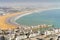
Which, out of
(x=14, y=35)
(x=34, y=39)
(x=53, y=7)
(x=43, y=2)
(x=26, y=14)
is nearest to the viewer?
(x=34, y=39)

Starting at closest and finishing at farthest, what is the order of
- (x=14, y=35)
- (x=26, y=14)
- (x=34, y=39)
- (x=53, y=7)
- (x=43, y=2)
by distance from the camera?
(x=34, y=39) → (x=14, y=35) → (x=26, y=14) → (x=53, y=7) → (x=43, y=2)

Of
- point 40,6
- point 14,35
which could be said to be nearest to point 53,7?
point 40,6

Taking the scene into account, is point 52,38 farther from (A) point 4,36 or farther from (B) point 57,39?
(A) point 4,36

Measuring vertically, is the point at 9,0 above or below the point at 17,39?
above

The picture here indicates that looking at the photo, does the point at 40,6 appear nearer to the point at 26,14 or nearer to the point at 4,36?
the point at 26,14

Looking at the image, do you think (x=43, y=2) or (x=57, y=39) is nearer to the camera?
(x=57, y=39)

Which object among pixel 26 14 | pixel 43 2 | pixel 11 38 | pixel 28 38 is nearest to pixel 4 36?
pixel 11 38

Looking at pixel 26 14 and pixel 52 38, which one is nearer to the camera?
pixel 52 38

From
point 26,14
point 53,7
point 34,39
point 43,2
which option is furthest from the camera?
point 43,2

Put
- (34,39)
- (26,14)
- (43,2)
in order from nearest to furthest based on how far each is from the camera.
Result: (34,39)
(26,14)
(43,2)
